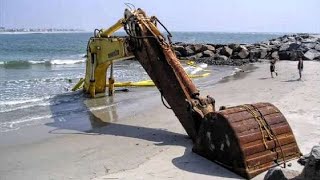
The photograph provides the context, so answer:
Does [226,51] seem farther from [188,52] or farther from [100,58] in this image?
[100,58]

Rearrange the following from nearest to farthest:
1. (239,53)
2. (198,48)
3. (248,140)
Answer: (248,140) < (239,53) < (198,48)

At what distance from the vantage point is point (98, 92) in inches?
722

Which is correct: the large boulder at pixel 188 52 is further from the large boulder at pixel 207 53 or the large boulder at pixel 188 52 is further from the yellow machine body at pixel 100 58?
the yellow machine body at pixel 100 58

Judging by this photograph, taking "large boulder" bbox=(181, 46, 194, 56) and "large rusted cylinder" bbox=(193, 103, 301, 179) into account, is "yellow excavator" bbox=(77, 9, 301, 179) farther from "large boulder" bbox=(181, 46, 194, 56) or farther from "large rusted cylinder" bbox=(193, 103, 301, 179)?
"large boulder" bbox=(181, 46, 194, 56)

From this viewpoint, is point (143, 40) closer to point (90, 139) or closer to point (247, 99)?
point (90, 139)

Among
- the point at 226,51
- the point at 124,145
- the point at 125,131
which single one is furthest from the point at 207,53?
the point at 124,145

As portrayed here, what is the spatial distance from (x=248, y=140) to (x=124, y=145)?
3554mm

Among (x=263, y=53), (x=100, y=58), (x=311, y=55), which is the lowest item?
(x=263, y=53)

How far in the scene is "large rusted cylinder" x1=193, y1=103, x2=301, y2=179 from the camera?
24.8 ft

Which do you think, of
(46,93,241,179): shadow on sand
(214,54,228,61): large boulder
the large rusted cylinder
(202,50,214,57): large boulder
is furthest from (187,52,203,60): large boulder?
the large rusted cylinder

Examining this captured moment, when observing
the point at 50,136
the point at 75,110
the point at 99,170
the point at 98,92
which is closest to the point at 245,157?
the point at 99,170

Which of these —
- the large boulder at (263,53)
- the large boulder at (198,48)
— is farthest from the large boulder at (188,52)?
the large boulder at (263,53)

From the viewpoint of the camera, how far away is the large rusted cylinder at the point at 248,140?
24.8 ft

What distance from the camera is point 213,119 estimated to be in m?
8.04
